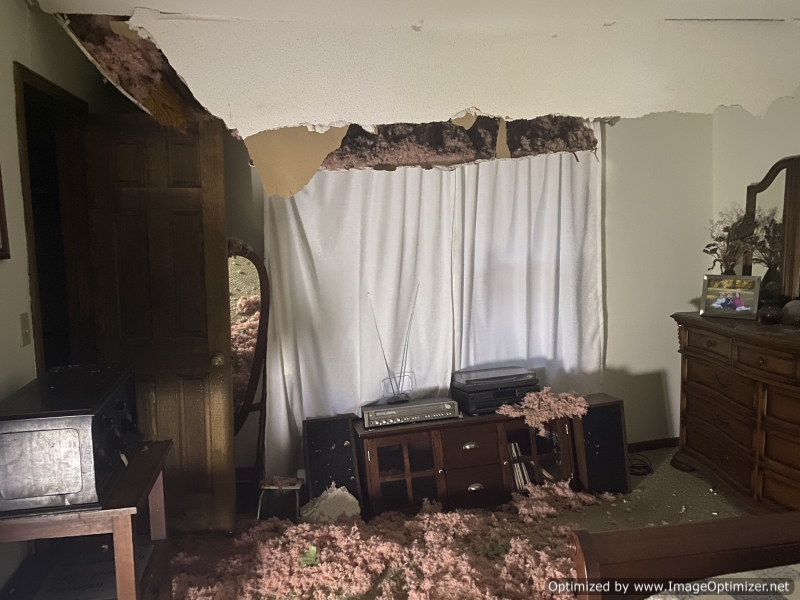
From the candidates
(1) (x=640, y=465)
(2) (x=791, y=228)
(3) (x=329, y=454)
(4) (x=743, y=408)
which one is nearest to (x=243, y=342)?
(3) (x=329, y=454)

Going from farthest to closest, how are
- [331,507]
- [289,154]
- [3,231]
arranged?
[331,507] → [289,154] → [3,231]

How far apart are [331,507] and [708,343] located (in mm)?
2087

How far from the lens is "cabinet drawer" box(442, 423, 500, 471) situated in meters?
2.77

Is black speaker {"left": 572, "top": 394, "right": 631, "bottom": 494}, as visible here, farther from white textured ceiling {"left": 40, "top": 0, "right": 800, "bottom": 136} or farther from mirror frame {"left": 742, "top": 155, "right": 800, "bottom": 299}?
white textured ceiling {"left": 40, "top": 0, "right": 800, "bottom": 136}

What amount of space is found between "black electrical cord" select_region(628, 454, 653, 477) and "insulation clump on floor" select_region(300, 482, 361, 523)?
161 centimetres

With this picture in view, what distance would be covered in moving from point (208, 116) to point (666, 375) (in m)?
3.01

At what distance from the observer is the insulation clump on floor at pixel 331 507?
8.71 feet

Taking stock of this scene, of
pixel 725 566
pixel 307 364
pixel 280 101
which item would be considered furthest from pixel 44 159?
pixel 725 566

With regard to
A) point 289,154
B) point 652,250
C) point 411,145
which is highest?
point 411,145

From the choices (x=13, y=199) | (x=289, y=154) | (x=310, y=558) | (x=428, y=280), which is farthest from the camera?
(x=428, y=280)

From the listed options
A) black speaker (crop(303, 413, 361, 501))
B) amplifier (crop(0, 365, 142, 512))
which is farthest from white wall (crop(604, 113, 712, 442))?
amplifier (crop(0, 365, 142, 512))

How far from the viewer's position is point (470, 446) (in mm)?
2799

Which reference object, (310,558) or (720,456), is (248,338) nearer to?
(310,558)

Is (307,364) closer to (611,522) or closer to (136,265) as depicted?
(136,265)
